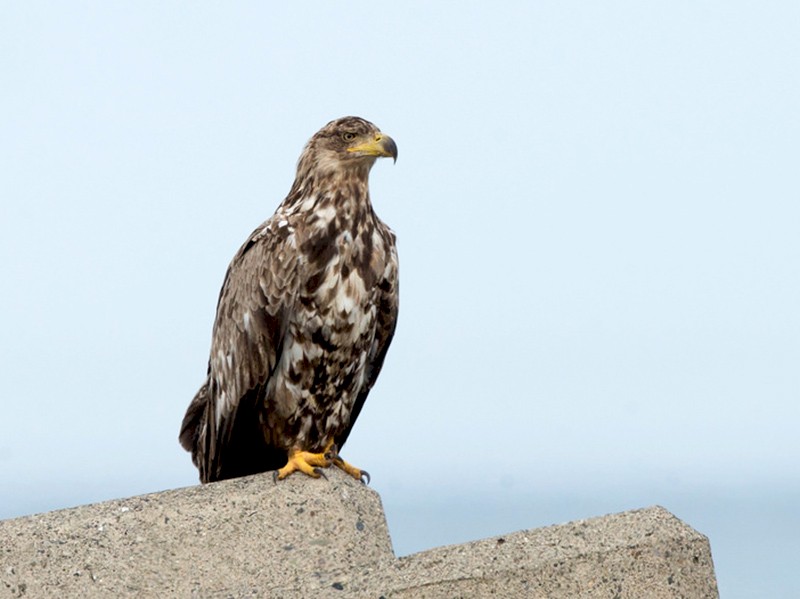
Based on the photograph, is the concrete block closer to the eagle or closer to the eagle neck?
the eagle

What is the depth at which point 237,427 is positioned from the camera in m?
6.98

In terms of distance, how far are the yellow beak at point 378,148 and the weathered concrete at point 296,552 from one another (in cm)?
170

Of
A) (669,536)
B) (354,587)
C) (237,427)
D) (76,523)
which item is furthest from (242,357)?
(669,536)

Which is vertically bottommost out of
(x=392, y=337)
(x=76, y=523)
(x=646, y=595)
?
(x=646, y=595)

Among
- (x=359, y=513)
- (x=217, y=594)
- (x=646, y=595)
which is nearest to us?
(x=646, y=595)

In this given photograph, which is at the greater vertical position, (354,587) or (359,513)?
(359,513)

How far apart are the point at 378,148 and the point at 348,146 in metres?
0.16

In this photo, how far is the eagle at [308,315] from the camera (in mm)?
6664

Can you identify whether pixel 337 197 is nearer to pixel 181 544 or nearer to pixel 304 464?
pixel 304 464

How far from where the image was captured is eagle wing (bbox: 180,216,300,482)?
6.68 metres

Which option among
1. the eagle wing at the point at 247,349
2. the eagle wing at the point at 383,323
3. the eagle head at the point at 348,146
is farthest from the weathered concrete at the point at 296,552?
the eagle head at the point at 348,146

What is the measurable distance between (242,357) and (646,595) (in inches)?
110

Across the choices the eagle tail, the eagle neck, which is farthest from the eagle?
the eagle tail

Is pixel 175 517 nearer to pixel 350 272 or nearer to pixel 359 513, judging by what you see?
pixel 359 513
